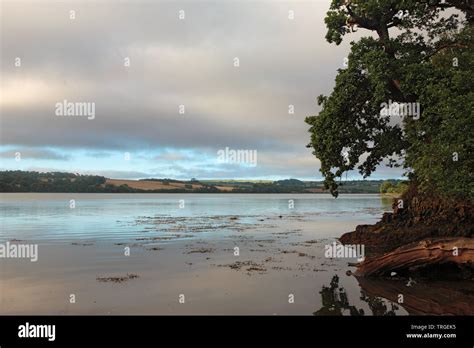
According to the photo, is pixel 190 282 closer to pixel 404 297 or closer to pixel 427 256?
pixel 404 297

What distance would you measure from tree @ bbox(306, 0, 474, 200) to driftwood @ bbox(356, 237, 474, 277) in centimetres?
240

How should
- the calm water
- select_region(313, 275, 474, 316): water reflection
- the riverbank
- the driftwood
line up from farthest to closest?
the riverbank, the driftwood, the calm water, select_region(313, 275, 474, 316): water reflection

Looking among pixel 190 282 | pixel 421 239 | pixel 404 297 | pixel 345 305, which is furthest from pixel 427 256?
pixel 190 282

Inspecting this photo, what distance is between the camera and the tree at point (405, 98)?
64.8 feet

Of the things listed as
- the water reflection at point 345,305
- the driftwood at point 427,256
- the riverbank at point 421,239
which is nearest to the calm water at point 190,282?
the water reflection at point 345,305

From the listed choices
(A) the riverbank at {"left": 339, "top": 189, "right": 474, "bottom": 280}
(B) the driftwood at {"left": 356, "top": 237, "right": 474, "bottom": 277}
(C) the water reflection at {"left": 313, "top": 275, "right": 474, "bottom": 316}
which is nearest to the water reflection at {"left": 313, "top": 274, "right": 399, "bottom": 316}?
(C) the water reflection at {"left": 313, "top": 275, "right": 474, "bottom": 316}

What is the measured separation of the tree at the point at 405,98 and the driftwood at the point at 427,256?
2.40 meters

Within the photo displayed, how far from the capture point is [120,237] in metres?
43.0

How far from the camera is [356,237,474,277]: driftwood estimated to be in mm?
19750

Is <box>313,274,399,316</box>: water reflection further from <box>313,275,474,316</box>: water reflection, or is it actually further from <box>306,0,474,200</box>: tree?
<box>306,0,474,200</box>: tree

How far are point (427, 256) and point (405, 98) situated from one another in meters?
9.94

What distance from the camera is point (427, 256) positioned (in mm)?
20438

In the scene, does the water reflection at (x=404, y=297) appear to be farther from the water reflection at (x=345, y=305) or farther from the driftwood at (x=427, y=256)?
the driftwood at (x=427, y=256)
